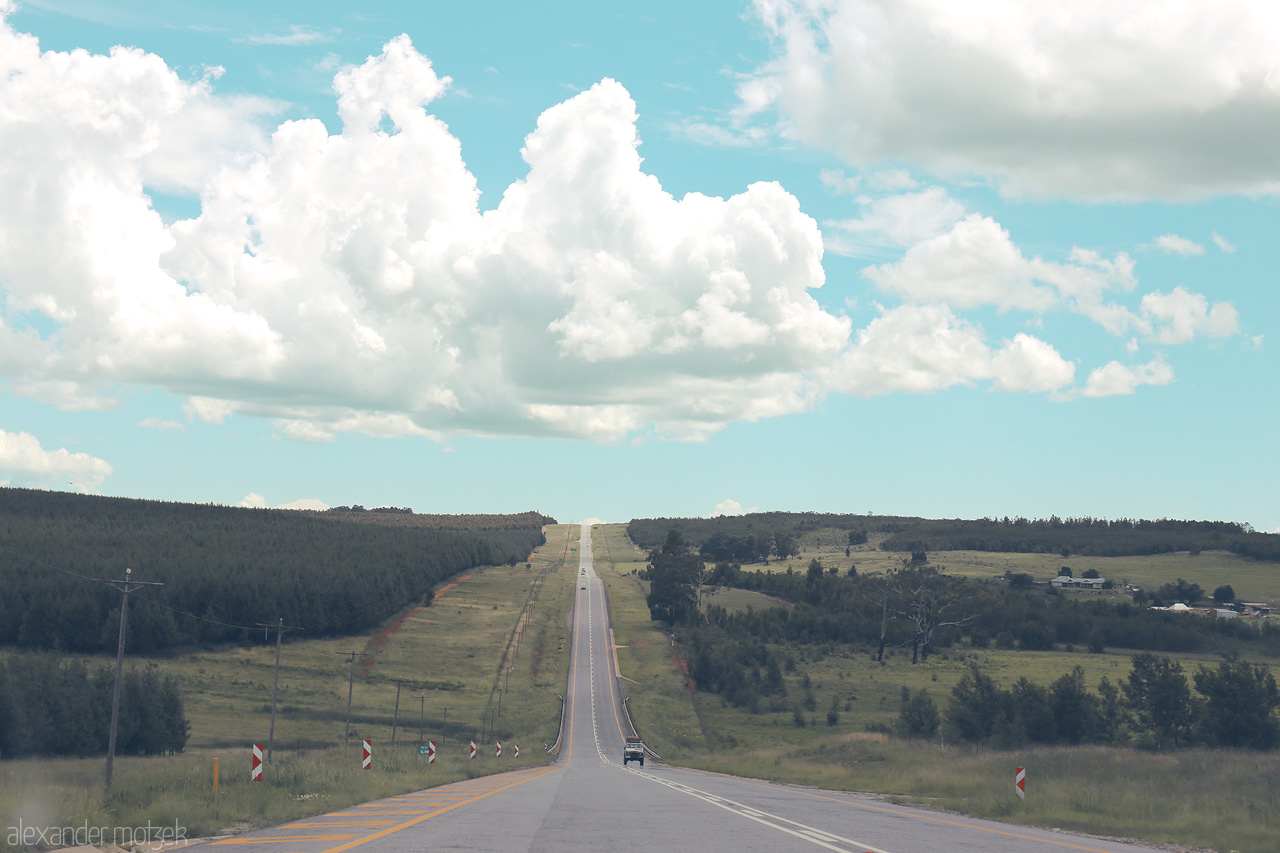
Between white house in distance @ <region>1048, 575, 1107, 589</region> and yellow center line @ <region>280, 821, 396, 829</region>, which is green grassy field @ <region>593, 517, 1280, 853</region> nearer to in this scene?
yellow center line @ <region>280, 821, 396, 829</region>

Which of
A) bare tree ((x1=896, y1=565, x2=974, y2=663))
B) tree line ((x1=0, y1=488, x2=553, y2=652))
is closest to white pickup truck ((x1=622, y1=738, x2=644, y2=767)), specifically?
tree line ((x1=0, y1=488, x2=553, y2=652))

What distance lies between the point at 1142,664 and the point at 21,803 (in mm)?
86665

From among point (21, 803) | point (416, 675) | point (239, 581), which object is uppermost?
point (21, 803)

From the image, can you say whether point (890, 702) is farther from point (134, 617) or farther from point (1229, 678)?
point (134, 617)

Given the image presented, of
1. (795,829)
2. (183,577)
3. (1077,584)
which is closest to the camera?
(795,829)

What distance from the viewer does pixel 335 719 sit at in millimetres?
94812

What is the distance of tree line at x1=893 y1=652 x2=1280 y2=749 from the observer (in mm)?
73250

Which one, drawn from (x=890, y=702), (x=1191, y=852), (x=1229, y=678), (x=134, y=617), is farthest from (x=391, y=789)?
(x=134, y=617)

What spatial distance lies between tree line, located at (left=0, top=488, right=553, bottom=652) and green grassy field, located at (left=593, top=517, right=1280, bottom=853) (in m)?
49.4

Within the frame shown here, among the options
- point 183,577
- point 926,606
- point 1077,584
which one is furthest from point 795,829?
point 1077,584

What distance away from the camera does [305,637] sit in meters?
137

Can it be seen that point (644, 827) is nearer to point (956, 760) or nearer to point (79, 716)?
point (956, 760)

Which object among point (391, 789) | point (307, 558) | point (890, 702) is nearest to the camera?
point (391, 789)

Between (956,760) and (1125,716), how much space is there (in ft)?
152
